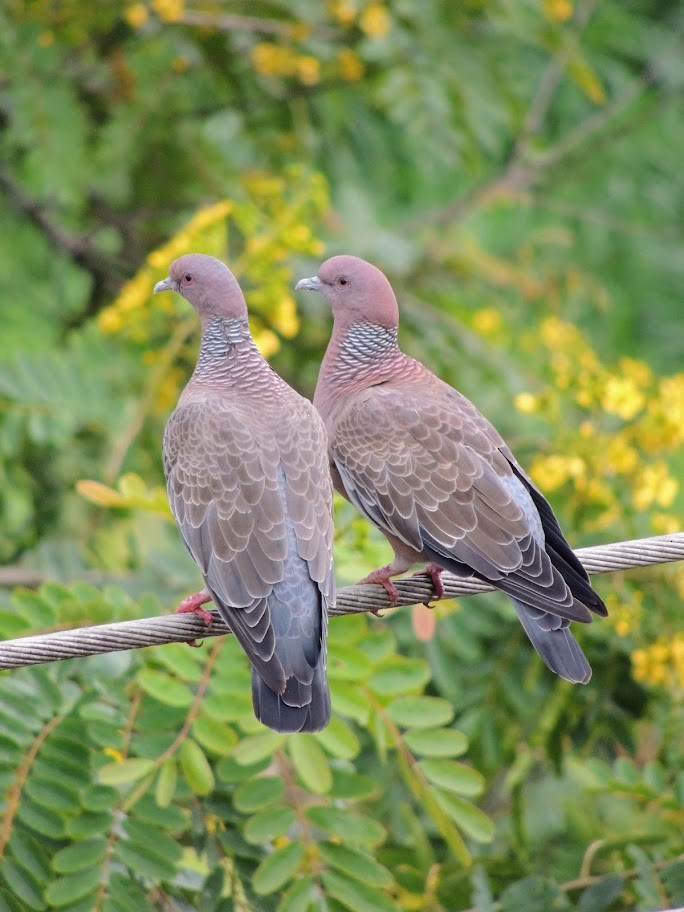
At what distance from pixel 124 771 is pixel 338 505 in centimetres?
97

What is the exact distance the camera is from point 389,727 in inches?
147

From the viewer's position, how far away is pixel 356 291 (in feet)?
12.9

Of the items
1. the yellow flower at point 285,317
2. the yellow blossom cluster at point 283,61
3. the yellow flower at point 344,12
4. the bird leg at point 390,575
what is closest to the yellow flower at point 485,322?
the yellow blossom cluster at point 283,61

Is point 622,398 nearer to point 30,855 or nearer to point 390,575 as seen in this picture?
point 390,575

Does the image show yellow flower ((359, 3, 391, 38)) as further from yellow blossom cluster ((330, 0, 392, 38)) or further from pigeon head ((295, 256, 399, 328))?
pigeon head ((295, 256, 399, 328))

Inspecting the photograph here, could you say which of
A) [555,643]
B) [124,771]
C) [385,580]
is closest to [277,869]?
[124,771]

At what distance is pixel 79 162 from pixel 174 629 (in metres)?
3.36

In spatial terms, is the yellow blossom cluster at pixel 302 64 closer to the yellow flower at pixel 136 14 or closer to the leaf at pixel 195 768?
the yellow flower at pixel 136 14

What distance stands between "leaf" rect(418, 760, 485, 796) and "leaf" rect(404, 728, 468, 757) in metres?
0.04

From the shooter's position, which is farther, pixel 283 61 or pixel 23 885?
pixel 283 61

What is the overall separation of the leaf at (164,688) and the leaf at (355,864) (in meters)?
0.51

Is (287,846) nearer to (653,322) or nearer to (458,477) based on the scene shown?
(458,477)

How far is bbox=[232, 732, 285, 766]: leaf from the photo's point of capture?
11.6ft

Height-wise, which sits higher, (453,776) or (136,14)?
(136,14)
